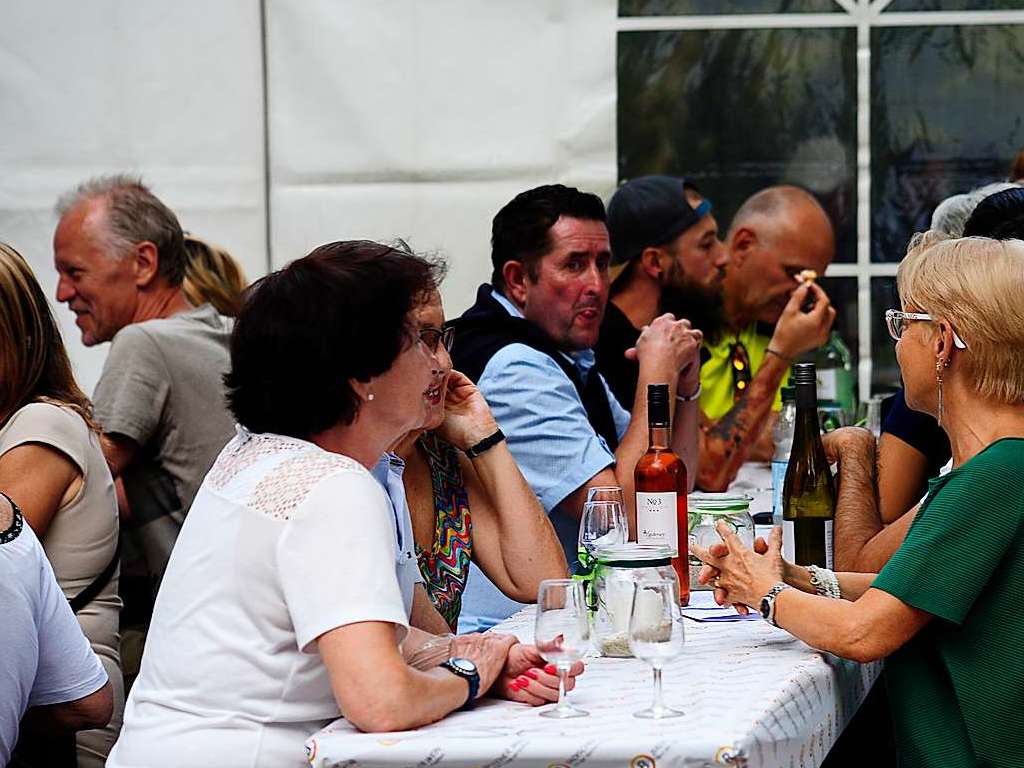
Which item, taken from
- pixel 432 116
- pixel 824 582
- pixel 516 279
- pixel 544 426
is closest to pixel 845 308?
pixel 432 116

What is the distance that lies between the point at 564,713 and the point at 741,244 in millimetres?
3149

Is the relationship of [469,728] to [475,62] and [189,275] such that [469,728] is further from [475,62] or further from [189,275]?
[475,62]

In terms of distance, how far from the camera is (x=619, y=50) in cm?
461

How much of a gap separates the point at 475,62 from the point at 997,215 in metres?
2.17

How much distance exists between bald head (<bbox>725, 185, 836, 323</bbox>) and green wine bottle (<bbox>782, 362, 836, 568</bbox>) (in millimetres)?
2117

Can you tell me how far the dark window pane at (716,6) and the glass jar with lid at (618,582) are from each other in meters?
2.90

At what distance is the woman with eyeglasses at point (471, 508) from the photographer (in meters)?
2.57

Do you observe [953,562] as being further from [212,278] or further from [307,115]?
[307,115]

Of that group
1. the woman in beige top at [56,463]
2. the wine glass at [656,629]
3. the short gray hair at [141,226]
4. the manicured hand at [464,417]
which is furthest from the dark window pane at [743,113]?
the wine glass at [656,629]

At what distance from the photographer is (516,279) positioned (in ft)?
11.2

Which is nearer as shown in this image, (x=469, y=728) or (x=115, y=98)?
(x=469, y=728)

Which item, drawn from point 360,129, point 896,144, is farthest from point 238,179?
point 896,144

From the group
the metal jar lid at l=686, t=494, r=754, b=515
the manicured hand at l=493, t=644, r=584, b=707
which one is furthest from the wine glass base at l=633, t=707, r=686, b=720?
the metal jar lid at l=686, t=494, r=754, b=515

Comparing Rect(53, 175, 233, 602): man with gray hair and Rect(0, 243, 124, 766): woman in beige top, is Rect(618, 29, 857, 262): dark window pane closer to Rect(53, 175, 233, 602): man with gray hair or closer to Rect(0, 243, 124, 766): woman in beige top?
Rect(53, 175, 233, 602): man with gray hair
